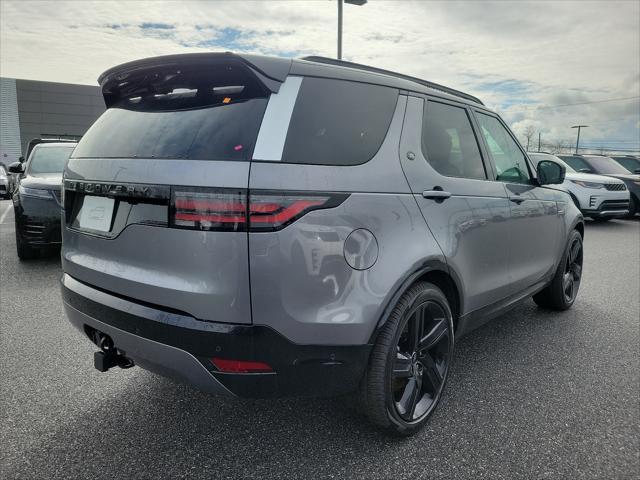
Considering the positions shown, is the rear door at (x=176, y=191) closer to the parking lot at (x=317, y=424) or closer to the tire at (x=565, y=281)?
the parking lot at (x=317, y=424)

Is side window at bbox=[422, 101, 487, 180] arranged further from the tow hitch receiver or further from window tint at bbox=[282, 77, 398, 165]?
the tow hitch receiver

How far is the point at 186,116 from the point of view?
214 cm

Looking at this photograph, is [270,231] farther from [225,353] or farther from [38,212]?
[38,212]

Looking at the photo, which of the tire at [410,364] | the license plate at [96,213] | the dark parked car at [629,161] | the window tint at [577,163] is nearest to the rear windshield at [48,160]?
the license plate at [96,213]

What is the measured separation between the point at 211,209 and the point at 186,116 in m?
0.52

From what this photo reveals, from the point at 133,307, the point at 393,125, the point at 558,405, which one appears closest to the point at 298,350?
the point at 133,307

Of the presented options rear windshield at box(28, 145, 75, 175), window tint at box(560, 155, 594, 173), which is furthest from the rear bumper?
window tint at box(560, 155, 594, 173)

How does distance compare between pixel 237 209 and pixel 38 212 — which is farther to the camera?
pixel 38 212

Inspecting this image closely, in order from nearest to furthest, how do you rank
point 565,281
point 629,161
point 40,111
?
point 565,281
point 629,161
point 40,111

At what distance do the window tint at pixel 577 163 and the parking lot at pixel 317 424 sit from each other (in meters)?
11.3

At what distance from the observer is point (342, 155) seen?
2109 mm

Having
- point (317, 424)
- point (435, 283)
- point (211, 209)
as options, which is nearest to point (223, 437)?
point (317, 424)

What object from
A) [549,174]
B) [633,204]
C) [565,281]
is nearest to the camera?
[549,174]

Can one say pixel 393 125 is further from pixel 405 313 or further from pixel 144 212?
pixel 144 212
